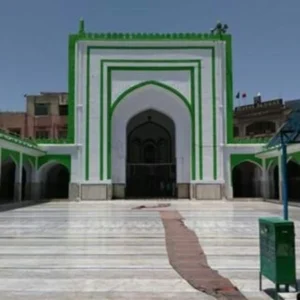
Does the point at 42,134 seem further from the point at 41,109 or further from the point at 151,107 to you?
the point at 151,107

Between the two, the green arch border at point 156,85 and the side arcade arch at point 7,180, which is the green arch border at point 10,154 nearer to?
the green arch border at point 156,85

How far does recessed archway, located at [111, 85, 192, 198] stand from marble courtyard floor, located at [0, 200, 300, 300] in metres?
15.0

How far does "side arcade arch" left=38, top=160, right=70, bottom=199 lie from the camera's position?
27.1 metres

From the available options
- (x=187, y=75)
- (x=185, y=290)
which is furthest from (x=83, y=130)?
(x=185, y=290)

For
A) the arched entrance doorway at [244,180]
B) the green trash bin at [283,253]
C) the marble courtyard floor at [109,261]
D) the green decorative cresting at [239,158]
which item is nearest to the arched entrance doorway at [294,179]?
the arched entrance doorway at [244,180]

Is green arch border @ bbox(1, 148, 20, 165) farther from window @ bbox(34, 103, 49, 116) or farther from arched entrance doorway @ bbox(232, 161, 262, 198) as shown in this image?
arched entrance doorway @ bbox(232, 161, 262, 198)

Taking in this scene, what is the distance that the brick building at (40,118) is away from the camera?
34.6m

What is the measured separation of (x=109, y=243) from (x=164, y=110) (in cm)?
1987

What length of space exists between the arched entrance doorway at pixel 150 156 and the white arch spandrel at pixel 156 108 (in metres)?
2.21

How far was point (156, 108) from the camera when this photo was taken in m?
28.2

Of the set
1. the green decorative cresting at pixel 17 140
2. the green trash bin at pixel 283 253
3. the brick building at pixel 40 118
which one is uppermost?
the brick building at pixel 40 118

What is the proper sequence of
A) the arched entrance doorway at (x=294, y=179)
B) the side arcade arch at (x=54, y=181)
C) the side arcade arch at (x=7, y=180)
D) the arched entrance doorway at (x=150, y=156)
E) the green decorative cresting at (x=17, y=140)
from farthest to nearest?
the arched entrance doorway at (x=150, y=156)
the side arcade arch at (x=7, y=180)
the arched entrance doorway at (x=294, y=179)
the side arcade arch at (x=54, y=181)
the green decorative cresting at (x=17, y=140)

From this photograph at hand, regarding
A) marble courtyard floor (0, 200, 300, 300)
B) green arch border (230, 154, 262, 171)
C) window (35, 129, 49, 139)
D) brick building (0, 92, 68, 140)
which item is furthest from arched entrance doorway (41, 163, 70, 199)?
marble courtyard floor (0, 200, 300, 300)

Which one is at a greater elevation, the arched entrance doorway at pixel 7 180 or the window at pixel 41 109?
the window at pixel 41 109
